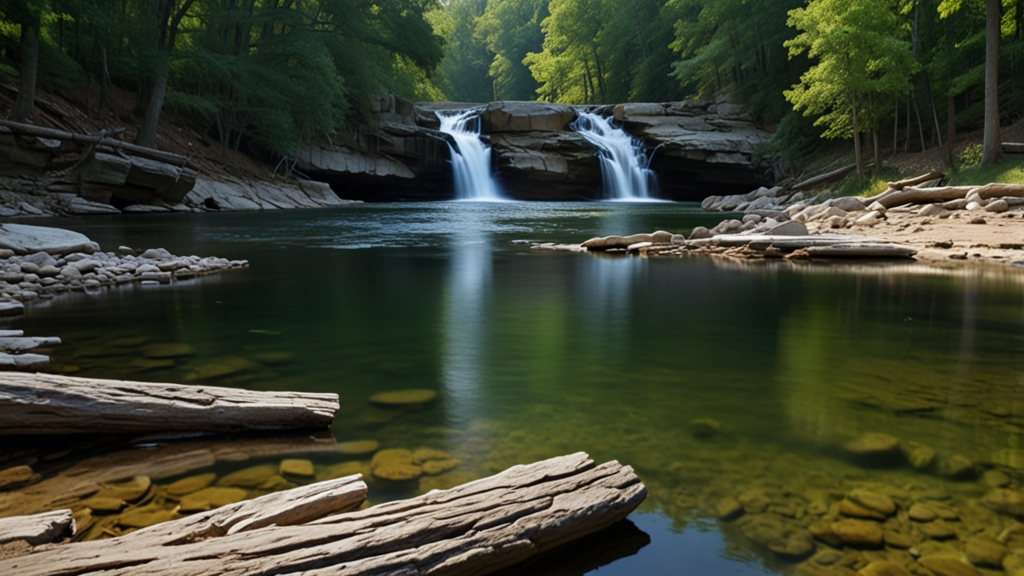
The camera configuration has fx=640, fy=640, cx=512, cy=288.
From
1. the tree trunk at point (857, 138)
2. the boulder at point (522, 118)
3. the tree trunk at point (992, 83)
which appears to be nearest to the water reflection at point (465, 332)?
the tree trunk at point (992, 83)

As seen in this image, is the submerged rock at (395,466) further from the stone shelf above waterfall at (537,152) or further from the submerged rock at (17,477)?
the stone shelf above waterfall at (537,152)

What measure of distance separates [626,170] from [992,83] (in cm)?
1901

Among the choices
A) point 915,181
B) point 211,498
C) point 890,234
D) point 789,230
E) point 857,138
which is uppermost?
point 857,138

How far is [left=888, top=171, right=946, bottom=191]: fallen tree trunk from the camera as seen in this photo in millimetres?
16281

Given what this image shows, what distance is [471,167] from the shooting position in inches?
1390

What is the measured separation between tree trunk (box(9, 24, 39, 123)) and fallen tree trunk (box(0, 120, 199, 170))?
104 centimetres

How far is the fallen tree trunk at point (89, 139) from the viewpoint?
17688mm

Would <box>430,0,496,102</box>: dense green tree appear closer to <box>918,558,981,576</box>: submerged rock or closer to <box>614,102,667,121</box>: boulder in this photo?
<box>614,102,667,121</box>: boulder

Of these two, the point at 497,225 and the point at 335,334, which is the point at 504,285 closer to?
the point at 335,334

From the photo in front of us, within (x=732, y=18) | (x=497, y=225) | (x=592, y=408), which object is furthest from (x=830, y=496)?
(x=732, y=18)

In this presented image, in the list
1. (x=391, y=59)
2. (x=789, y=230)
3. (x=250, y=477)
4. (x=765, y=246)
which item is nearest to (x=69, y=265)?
(x=250, y=477)

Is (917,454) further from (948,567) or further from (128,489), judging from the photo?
(128,489)

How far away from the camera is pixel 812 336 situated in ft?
17.0

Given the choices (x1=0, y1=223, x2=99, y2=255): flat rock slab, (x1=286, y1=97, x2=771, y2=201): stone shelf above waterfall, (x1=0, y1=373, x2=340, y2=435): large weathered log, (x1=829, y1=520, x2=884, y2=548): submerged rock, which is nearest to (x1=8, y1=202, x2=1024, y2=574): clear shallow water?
(x1=829, y1=520, x2=884, y2=548): submerged rock
